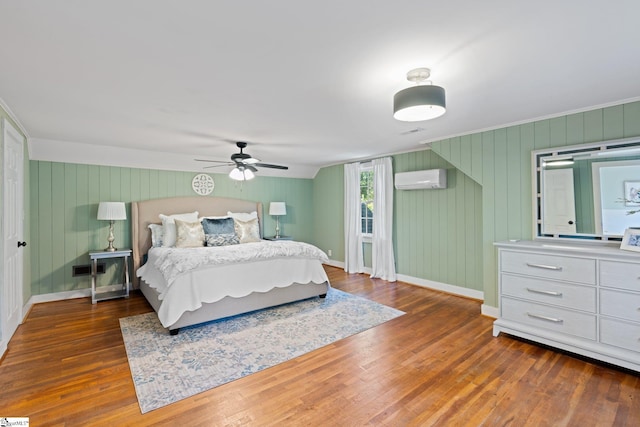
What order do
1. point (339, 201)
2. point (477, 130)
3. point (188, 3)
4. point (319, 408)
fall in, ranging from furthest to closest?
point (339, 201) → point (477, 130) → point (319, 408) → point (188, 3)

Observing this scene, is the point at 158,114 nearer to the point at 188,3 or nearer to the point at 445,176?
the point at 188,3

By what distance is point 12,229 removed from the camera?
10.3ft

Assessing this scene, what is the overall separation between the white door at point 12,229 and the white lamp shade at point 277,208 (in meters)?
3.76

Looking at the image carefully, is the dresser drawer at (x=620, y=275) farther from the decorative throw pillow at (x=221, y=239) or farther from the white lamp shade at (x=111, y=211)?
the white lamp shade at (x=111, y=211)

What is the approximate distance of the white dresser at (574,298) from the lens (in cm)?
245

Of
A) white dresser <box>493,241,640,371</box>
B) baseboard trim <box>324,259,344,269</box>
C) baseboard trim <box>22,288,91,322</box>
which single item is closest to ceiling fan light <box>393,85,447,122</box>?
white dresser <box>493,241,640,371</box>

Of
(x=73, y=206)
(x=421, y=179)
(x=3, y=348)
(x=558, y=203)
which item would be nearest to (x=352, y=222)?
(x=421, y=179)

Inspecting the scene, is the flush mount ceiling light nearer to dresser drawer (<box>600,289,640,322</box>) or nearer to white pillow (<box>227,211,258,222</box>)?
dresser drawer (<box>600,289,640,322</box>)

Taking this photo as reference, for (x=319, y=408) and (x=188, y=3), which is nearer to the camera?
(x=188, y=3)

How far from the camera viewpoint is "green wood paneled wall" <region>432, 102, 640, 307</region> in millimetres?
2877

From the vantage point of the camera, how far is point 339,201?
6.67 metres

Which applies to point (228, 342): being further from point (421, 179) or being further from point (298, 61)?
point (421, 179)

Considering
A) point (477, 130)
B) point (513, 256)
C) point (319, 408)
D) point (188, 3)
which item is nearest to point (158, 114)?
point (188, 3)

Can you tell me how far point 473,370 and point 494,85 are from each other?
2.37 metres
